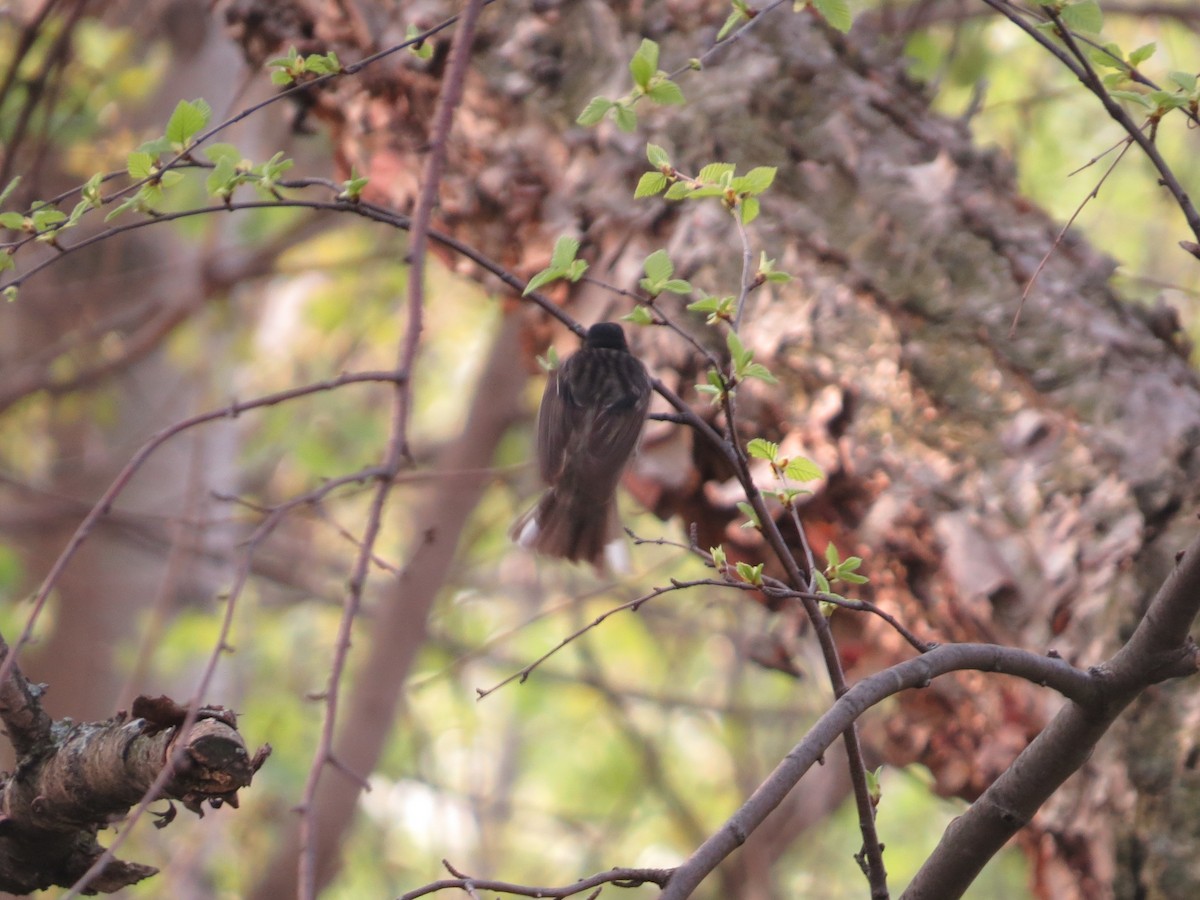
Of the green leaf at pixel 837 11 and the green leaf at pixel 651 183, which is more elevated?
the green leaf at pixel 837 11

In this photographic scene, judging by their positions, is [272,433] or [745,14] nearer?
[745,14]

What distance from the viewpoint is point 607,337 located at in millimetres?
2627

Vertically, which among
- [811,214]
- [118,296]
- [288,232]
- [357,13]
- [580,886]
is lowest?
[580,886]

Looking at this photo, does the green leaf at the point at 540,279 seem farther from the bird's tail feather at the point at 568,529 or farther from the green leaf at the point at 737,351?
the bird's tail feather at the point at 568,529

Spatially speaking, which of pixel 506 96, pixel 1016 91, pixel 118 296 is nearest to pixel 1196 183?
pixel 1016 91

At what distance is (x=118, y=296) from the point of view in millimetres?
6602

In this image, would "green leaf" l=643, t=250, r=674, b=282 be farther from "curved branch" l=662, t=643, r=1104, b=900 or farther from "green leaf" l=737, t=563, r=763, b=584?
"curved branch" l=662, t=643, r=1104, b=900

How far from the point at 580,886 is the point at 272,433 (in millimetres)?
6288

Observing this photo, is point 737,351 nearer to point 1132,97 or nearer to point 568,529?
point 1132,97

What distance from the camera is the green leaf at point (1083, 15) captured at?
1.65m

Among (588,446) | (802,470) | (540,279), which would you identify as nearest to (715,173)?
(540,279)

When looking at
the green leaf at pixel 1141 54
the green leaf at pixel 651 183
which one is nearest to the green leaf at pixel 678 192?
the green leaf at pixel 651 183

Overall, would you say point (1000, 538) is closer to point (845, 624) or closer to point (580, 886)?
point (845, 624)

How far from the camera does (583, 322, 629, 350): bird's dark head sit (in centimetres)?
259
